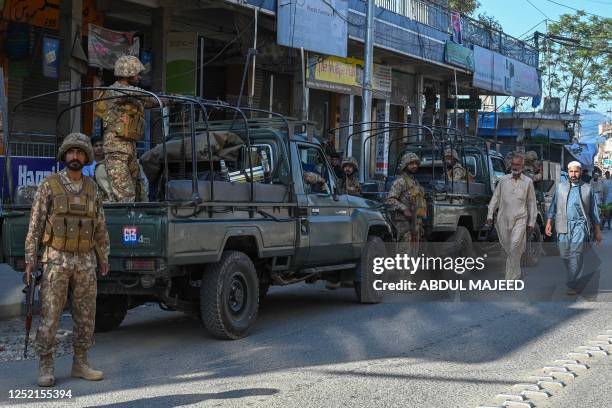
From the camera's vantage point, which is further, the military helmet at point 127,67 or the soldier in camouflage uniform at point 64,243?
the military helmet at point 127,67

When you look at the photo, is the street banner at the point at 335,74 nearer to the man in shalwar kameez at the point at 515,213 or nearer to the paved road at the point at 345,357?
the man in shalwar kameez at the point at 515,213

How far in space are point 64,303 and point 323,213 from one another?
389 cm

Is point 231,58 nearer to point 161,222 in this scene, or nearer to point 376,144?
point 376,144

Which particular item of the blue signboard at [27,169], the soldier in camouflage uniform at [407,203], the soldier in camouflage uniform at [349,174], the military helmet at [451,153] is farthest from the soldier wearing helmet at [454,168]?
the blue signboard at [27,169]

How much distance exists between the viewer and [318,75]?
67.0 ft

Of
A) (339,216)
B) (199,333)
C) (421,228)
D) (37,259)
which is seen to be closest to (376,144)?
(421,228)

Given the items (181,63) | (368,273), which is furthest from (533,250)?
(181,63)

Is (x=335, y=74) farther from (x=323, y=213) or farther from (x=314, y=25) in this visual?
(x=323, y=213)

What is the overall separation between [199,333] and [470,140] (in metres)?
7.99

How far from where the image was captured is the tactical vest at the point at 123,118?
803 cm

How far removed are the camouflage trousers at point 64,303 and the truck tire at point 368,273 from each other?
4.57 m

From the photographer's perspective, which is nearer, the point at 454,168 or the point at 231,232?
the point at 231,232

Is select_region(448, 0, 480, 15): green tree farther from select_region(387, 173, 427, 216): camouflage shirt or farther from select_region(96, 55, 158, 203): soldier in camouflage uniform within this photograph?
select_region(96, 55, 158, 203): soldier in camouflage uniform

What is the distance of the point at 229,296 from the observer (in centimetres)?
786
